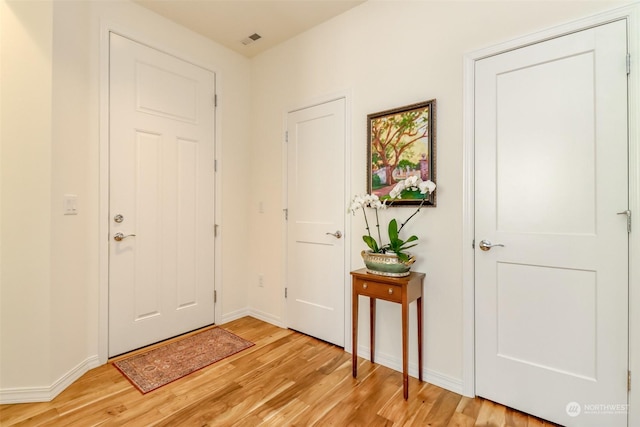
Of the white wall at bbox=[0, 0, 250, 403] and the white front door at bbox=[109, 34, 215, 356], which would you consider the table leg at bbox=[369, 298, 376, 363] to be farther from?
the white wall at bbox=[0, 0, 250, 403]

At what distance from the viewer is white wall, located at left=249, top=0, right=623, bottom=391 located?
1.90m

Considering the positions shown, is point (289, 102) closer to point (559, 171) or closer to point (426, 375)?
point (559, 171)

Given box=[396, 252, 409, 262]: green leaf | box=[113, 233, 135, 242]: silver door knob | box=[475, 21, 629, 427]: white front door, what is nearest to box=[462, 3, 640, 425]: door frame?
box=[475, 21, 629, 427]: white front door

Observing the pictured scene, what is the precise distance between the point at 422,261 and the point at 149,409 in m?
1.92

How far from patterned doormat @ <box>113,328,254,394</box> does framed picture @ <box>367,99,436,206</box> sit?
177cm

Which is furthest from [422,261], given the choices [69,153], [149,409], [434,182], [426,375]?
[69,153]

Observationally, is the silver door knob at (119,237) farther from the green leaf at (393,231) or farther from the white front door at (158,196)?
the green leaf at (393,231)

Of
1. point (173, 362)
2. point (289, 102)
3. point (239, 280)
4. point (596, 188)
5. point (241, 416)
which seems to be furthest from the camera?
point (239, 280)

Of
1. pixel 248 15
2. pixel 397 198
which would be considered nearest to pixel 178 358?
pixel 397 198

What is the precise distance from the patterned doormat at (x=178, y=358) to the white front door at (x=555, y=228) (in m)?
1.90

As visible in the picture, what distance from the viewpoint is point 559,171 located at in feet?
5.49

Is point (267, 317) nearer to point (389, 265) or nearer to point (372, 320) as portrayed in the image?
point (372, 320)

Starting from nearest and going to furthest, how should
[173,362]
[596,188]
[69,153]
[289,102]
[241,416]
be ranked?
1. [596,188]
2. [241,416]
3. [69,153]
4. [173,362]
5. [289,102]

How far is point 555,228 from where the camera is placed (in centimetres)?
168
